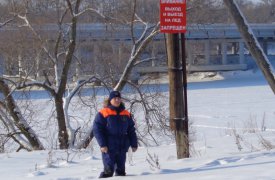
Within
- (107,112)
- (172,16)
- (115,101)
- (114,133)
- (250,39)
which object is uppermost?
(172,16)

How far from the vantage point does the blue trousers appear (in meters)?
7.47

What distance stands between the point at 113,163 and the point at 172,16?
2.19m

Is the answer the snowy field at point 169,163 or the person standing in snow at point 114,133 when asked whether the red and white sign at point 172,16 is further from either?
the snowy field at point 169,163

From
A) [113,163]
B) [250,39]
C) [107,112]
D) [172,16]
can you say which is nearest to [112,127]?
[107,112]

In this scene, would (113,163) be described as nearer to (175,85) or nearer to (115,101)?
(115,101)

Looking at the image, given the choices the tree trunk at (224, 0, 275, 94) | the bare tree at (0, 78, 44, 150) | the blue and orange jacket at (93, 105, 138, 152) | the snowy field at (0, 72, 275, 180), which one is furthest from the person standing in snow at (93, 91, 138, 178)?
the bare tree at (0, 78, 44, 150)

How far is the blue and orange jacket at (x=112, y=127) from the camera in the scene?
732 cm

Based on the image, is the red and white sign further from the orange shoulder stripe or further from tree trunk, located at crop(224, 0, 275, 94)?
the orange shoulder stripe

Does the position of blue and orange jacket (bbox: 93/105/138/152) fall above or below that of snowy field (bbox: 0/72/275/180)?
above

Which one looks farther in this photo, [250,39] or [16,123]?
[16,123]

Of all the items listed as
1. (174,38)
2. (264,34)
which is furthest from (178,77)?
(264,34)

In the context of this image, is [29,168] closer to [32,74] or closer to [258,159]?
[258,159]

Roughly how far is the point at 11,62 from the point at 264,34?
47.9m

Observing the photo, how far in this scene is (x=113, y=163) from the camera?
7.49 meters
